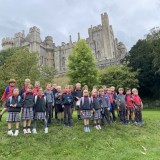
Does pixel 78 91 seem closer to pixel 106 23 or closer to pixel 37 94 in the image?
pixel 37 94

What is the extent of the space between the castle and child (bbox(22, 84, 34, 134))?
66829 millimetres

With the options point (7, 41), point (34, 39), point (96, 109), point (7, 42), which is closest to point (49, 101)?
point (96, 109)

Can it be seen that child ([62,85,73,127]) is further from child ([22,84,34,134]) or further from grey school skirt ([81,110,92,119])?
child ([22,84,34,134])

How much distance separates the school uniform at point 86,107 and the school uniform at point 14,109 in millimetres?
2724

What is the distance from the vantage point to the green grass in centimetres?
733

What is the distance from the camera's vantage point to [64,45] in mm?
91250

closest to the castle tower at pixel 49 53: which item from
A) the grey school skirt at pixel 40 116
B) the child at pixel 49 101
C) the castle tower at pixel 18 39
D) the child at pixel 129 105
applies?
the castle tower at pixel 18 39

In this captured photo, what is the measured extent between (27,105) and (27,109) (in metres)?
0.17

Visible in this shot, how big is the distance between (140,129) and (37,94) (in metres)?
5.15

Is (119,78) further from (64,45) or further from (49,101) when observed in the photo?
(64,45)

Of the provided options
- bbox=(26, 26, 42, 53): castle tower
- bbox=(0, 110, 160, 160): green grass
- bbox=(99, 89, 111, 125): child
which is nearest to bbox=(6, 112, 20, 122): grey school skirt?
bbox=(0, 110, 160, 160): green grass

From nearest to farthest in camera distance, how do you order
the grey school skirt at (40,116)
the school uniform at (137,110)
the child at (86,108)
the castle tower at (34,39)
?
the grey school skirt at (40,116), the child at (86,108), the school uniform at (137,110), the castle tower at (34,39)

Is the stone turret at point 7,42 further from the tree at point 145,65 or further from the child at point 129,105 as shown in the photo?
the child at point 129,105

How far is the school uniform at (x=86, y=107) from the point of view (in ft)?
32.2
